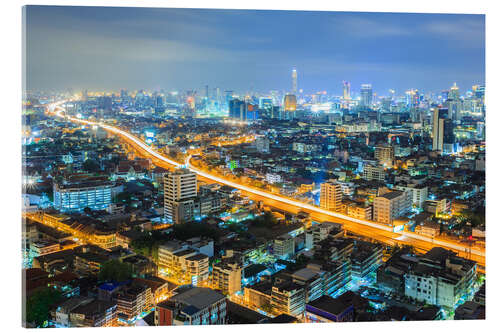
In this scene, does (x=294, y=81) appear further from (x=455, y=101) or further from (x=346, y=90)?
(x=455, y=101)

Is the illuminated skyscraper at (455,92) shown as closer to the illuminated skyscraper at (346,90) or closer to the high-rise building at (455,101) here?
the high-rise building at (455,101)

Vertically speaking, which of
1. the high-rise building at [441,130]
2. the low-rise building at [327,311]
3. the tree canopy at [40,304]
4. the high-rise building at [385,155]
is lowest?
the low-rise building at [327,311]

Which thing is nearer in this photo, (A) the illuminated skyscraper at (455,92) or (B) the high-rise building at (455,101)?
(A) the illuminated skyscraper at (455,92)

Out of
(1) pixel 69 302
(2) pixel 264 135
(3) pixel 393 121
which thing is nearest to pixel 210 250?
(1) pixel 69 302

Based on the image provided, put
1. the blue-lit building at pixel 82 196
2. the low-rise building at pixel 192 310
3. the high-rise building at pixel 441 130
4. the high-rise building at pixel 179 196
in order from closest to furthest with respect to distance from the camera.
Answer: the low-rise building at pixel 192 310, the high-rise building at pixel 179 196, the blue-lit building at pixel 82 196, the high-rise building at pixel 441 130

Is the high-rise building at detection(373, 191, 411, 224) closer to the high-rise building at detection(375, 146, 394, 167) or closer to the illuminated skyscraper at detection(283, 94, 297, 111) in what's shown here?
the illuminated skyscraper at detection(283, 94, 297, 111)

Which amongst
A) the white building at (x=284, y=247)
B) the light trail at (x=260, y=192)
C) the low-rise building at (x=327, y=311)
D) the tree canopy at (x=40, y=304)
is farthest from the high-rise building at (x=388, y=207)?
the tree canopy at (x=40, y=304)
